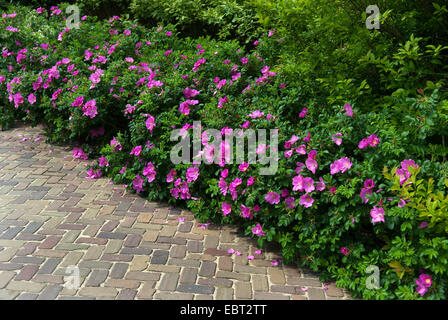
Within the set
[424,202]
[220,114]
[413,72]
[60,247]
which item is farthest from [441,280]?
[60,247]

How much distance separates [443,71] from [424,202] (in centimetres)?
140

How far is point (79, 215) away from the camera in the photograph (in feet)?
12.4

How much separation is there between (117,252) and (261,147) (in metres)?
1.33

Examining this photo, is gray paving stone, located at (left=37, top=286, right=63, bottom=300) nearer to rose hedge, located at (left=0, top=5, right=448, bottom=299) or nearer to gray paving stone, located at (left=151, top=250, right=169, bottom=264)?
gray paving stone, located at (left=151, top=250, right=169, bottom=264)

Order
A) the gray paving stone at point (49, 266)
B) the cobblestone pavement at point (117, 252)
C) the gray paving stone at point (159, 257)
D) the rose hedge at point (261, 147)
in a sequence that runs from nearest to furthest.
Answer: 1. the rose hedge at point (261, 147)
2. the cobblestone pavement at point (117, 252)
3. the gray paving stone at point (49, 266)
4. the gray paving stone at point (159, 257)

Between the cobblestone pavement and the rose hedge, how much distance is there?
0.18 m

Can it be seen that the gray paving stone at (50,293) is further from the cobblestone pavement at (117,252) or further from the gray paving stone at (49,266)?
the gray paving stone at (49,266)

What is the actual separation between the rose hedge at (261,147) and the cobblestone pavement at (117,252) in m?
0.18

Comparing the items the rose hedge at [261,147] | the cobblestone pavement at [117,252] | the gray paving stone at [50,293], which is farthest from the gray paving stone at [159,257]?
the gray paving stone at [50,293]

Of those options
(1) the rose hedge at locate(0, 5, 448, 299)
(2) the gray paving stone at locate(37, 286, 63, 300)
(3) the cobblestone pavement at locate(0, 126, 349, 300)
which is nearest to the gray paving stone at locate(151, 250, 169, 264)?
(3) the cobblestone pavement at locate(0, 126, 349, 300)

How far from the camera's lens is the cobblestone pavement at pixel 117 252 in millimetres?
2916

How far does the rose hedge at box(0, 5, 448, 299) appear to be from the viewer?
9.11 ft

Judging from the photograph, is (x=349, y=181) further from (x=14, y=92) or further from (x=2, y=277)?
(x=14, y=92)

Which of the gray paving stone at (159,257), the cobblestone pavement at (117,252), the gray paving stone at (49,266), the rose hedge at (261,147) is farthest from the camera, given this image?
the gray paving stone at (159,257)
